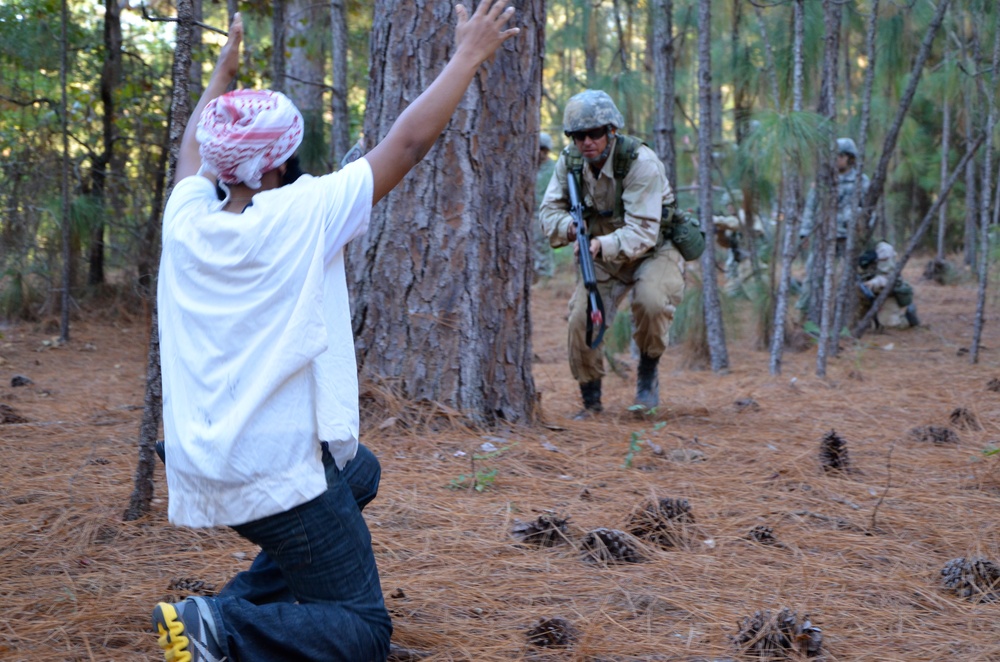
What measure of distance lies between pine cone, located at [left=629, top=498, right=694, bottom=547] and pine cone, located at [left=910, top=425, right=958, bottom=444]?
2035 mm

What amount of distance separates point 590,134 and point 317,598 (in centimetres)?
344

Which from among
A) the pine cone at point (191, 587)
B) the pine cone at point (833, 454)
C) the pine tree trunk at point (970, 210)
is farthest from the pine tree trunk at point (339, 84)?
the pine tree trunk at point (970, 210)

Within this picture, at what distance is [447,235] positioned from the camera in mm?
4363

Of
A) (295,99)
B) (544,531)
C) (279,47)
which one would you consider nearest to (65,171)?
(279,47)

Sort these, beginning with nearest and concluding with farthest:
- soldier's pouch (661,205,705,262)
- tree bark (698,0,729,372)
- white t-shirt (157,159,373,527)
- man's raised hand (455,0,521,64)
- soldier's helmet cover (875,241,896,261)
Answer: white t-shirt (157,159,373,527) < man's raised hand (455,0,521,64) < soldier's pouch (661,205,705,262) < tree bark (698,0,729,372) < soldier's helmet cover (875,241,896,261)

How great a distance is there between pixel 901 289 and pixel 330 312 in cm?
857

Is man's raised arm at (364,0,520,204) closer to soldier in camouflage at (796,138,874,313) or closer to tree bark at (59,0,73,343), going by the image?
tree bark at (59,0,73,343)

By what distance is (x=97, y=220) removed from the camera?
8711 millimetres

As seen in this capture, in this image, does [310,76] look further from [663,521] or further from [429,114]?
[429,114]

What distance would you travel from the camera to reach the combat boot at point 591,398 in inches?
215

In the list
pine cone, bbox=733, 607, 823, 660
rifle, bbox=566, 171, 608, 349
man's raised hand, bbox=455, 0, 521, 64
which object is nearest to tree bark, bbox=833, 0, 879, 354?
rifle, bbox=566, 171, 608, 349

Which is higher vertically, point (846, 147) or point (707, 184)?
point (846, 147)

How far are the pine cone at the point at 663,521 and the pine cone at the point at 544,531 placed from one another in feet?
0.83

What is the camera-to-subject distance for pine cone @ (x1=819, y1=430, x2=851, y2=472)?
163 inches
